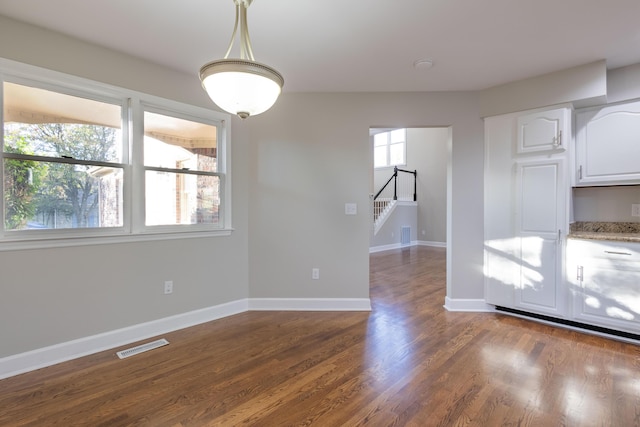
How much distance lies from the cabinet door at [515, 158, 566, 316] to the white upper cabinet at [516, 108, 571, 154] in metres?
0.14

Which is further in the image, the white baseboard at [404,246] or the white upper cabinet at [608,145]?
the white baseboard at [404,246]

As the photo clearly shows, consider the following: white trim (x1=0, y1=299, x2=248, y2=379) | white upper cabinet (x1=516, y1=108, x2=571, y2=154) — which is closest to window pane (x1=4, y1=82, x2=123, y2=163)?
white trim (x1=0, y1=299, x2=248, y2=379)

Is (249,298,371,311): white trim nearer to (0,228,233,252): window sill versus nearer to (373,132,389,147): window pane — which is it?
(0,228,233,252): window sill

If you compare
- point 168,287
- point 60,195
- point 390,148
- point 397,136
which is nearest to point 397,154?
point 390,148

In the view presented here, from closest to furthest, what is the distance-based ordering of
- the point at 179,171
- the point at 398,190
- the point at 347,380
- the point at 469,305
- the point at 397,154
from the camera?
1. the point at 347,380
2. the point at 179,171
3. the point at 469,305
4. the point at 398,190
5. the point at 397,154

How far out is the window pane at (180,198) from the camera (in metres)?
2.85

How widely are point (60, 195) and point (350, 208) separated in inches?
102

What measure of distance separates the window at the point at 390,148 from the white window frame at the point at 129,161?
7.48 metres

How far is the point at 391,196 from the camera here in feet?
32.1

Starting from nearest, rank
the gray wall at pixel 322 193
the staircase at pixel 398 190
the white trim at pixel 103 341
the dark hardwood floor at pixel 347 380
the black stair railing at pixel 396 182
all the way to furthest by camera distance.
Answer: the dark hardwood floor at pixel 347 380 → the white trim at pixel 103 341 → the gray wall at pixel 322 193 → the staircase at pixel 398 190 → the black stair railing at pixel 396 182

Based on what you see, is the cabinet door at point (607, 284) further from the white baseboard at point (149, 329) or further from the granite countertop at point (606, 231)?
the white baseboard at point (149, 329)

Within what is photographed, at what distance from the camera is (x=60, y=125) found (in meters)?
2.37

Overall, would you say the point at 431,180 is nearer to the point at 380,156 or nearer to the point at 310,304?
the point at 380,156

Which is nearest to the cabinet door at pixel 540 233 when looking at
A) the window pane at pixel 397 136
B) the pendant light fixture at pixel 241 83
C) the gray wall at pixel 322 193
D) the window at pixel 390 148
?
the gray wall at pixel 322 193
